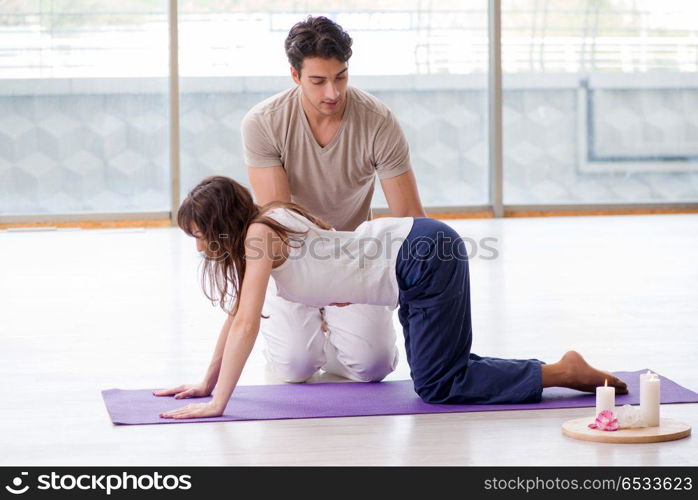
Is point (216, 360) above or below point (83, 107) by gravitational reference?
below

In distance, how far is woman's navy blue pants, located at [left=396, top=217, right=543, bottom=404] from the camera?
2.37 metres

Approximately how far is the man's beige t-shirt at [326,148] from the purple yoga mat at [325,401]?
20.4 inches

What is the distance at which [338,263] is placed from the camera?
236 centimetres

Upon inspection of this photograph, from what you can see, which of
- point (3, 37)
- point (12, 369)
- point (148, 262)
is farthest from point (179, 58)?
point (12, 369)

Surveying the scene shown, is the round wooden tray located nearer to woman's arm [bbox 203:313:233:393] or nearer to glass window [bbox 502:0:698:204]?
woman's arm [bbox 203:313:233:393]

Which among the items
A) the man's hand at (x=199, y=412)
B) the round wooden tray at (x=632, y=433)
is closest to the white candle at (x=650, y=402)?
the round wooden tray at (x=632, y=433)

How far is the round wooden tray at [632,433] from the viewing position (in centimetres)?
204

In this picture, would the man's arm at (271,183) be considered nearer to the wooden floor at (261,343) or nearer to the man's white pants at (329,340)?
the man's white pants at (329,340)

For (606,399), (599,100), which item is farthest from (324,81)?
(599,100)

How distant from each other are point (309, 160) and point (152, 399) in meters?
0.74

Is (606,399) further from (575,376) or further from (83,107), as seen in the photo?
(83,107)

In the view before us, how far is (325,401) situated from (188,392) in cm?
32
